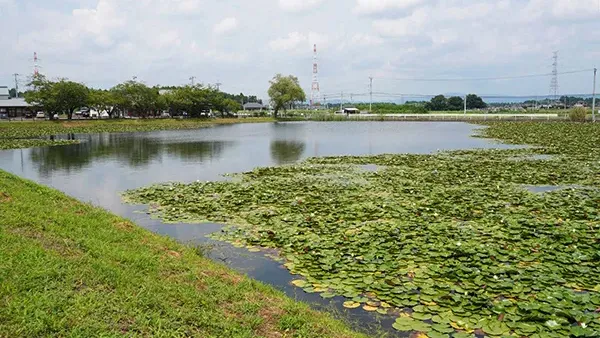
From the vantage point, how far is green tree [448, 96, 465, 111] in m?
130

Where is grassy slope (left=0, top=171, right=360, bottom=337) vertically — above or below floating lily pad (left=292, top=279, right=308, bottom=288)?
above

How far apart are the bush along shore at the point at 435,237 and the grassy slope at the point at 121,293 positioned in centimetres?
136

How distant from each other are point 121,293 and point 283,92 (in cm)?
8335

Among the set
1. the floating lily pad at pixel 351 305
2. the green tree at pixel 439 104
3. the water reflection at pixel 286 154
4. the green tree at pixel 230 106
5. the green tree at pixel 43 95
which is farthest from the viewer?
the green tree at pixel 439 104

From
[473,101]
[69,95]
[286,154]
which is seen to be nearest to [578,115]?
[286,154]

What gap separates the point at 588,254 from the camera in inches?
274

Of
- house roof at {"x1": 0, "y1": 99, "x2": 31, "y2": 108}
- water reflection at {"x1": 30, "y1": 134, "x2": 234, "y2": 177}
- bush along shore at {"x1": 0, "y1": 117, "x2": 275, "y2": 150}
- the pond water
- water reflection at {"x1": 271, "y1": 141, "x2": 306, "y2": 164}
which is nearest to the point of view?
the pond water

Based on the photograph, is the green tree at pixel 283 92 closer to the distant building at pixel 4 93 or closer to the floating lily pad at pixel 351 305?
the distant building at pixel 4 93

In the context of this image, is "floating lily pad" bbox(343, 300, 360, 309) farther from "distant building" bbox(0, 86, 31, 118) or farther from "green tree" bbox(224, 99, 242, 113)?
"green tree" bbox(224, 99, 242, 113)

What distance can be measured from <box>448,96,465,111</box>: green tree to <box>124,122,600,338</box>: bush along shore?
120654 millimetres

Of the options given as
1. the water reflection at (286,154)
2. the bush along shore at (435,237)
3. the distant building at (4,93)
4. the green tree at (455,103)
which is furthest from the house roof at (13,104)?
the green tree at (455,103)

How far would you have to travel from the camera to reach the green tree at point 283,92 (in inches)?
3391

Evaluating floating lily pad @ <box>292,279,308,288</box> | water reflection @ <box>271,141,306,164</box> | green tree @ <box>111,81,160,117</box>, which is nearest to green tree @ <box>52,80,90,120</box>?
green tree @ <box>111,81,160,117</box>

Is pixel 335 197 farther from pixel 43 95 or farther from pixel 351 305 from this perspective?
pixel 43 95
